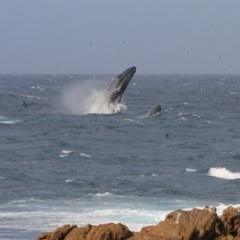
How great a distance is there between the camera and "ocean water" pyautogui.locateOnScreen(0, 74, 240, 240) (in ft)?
110

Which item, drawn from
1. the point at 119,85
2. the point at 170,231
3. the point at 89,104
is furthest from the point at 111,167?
the point at 89,104

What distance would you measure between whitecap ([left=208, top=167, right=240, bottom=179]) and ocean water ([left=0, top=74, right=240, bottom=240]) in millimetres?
53

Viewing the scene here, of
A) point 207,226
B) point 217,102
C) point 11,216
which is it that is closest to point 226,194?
point 11,216

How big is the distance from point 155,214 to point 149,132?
1412 inches

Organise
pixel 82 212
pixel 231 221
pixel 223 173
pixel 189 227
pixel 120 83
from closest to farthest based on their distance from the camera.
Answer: pixel 189 227 < pixel 231 221 < pixel 82 212 < pixel 223 173 < pixel 120 83

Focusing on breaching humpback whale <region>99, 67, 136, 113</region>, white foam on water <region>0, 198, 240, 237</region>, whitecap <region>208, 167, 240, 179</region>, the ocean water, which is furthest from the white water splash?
white foam on water <region>0, 198, 240, 237</region>

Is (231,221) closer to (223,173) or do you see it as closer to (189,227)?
(189,227)

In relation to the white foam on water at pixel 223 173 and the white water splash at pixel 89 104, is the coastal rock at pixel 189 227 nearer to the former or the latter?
the white foam on water at pixel 223 173

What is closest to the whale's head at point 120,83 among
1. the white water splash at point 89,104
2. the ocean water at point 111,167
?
the ocean water at point 111,167

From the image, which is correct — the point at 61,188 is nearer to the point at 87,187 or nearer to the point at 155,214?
the point at 87,187

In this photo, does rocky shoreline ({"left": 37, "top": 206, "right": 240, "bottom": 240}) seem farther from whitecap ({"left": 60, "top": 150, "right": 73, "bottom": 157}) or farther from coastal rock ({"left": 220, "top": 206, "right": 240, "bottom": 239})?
whitecap ({"left": 60, "top": 150, "right": 73, "bottom": 157})

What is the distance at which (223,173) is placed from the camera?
152 ft

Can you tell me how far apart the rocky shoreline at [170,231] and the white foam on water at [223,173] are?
2685 centimetres

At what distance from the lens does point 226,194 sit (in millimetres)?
39531
